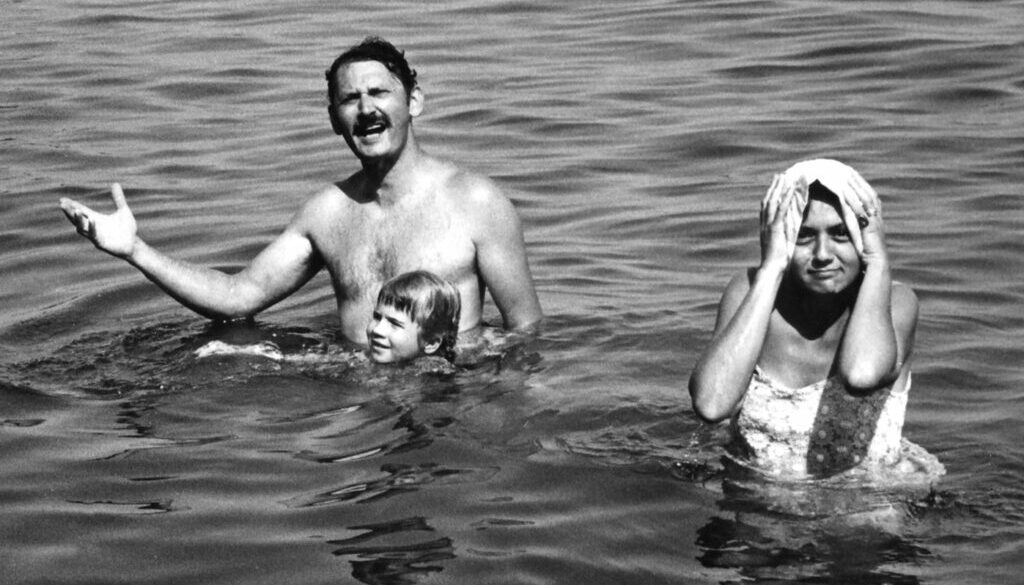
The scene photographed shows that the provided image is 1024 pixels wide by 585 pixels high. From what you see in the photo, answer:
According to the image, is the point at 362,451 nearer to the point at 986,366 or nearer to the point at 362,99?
the point at 362,99

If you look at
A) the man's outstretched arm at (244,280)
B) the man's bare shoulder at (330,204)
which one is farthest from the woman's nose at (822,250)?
the man's outstretched arm at (244,280)

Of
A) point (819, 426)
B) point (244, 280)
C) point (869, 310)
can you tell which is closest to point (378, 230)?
point (244, 280)

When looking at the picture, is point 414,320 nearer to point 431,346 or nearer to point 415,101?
point 431,346

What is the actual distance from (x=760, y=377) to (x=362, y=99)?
254cm

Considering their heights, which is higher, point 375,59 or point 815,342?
point 375,59

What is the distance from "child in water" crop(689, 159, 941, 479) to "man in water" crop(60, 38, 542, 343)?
199 cm

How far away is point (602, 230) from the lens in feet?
33.4

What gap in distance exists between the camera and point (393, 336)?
7.61 m

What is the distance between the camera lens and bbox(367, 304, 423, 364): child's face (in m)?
7.59

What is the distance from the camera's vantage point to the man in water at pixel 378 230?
313 inches

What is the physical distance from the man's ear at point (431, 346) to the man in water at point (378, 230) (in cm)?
34

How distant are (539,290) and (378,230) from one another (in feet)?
4.40

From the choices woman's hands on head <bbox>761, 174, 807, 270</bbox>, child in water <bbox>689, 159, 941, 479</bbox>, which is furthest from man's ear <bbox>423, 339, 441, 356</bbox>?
woman's hands on head <bbox>761, 174, 807, 270</bbox>

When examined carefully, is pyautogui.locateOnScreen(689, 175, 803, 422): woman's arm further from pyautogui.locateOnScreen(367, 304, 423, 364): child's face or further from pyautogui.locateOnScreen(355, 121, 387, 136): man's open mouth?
pyautogui.locateOnScreen(355, 121, 387, 136): man's open mouth
